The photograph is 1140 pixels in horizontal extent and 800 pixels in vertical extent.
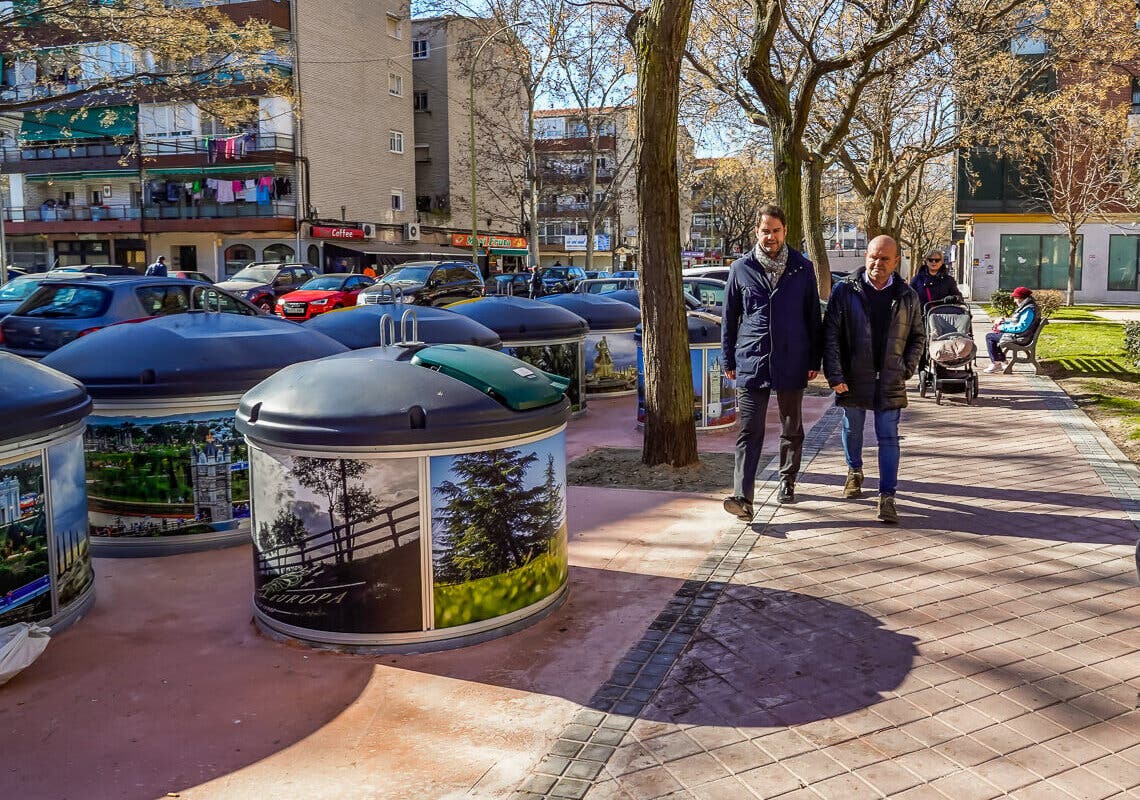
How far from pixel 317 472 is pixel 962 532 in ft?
14.2

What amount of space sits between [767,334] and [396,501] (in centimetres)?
328

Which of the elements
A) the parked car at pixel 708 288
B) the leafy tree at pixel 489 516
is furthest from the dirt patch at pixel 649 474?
the parked car at pixel 708 288

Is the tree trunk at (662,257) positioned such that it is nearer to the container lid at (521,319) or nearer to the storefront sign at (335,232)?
the container lid at (521,319)

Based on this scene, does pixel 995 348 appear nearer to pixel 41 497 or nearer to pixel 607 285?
pixel 607 285

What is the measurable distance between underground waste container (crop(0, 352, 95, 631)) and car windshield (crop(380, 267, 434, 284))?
72.7ft

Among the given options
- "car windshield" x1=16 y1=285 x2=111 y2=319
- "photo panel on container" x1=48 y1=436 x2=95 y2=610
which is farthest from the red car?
"photo panel on container" x1=48 y1=436 x2=95 y2=610

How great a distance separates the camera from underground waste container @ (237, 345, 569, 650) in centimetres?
475

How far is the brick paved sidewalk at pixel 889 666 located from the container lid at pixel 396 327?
338 centimetres

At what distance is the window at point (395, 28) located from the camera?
163 feet

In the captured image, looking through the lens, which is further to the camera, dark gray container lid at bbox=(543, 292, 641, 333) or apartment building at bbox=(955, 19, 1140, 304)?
apartment building at bbox=(955, 19, 1140, 304)

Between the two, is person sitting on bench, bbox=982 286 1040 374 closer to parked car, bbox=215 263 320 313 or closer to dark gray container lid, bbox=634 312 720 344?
dark gray container lid, bbox=634 312 720 344

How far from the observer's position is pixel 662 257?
29.3 feet

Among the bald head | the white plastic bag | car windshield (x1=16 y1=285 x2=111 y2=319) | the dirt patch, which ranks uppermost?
the bald head

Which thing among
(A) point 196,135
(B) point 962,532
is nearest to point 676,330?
(B) point 962,532
